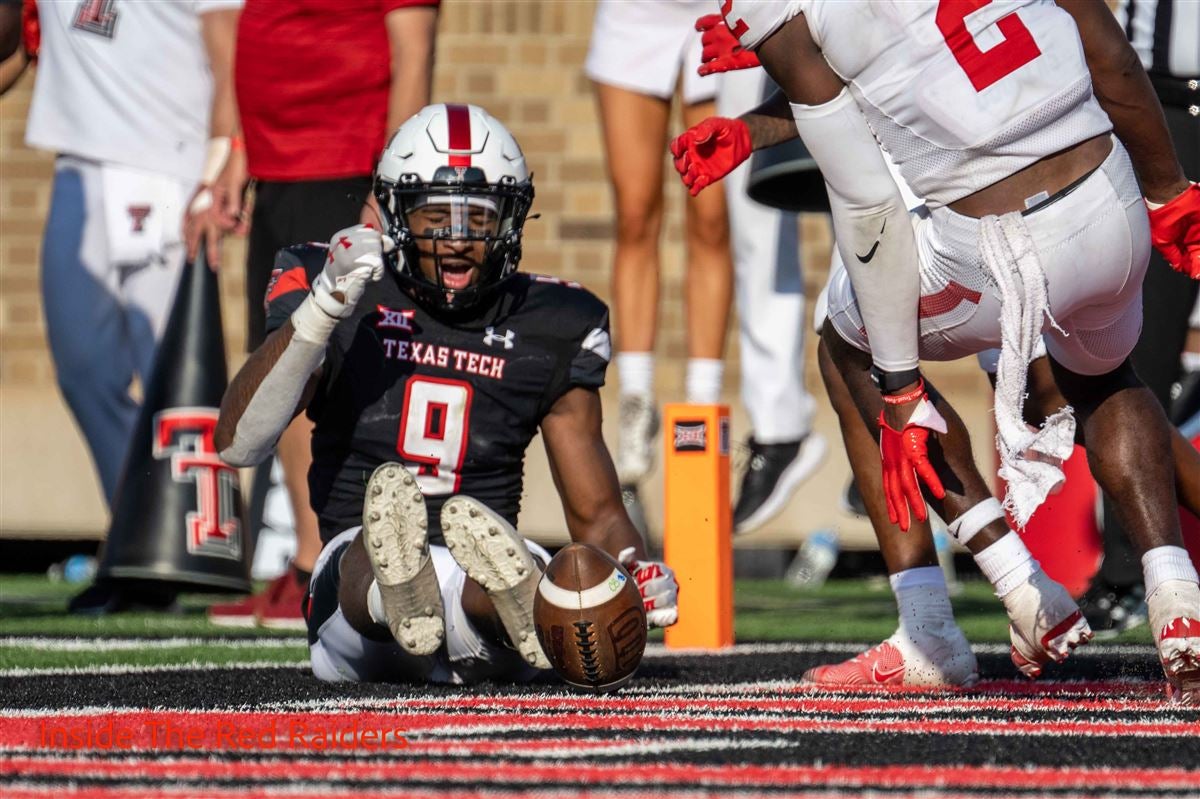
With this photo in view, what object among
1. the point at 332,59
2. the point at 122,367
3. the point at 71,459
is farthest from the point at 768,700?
the point at 71,459

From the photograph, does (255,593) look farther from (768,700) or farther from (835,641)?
(768,700)

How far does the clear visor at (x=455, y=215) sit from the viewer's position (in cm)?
437

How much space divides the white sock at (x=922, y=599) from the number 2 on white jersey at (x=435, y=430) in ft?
3.06

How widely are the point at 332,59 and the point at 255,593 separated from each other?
7.09 feet

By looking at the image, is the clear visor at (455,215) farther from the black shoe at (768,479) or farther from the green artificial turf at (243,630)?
the black shoe at (768,479)

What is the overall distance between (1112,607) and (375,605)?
2.34m

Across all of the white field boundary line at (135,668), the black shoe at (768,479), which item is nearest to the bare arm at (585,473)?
the white field boundary line at (135,668)

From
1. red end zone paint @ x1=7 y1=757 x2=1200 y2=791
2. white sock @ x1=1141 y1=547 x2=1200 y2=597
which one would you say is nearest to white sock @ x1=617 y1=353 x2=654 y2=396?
white sock @ x1=1141 y1=547 x2=1200 y2=597

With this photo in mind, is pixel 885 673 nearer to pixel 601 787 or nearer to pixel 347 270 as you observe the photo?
pixel 347 270

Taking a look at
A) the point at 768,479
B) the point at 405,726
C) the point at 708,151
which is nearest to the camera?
the point at 405,726

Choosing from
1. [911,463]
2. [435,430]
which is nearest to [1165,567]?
[911,463]

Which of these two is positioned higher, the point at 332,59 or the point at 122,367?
the point at 332,59

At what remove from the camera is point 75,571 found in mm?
8367

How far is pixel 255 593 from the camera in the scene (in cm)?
728
